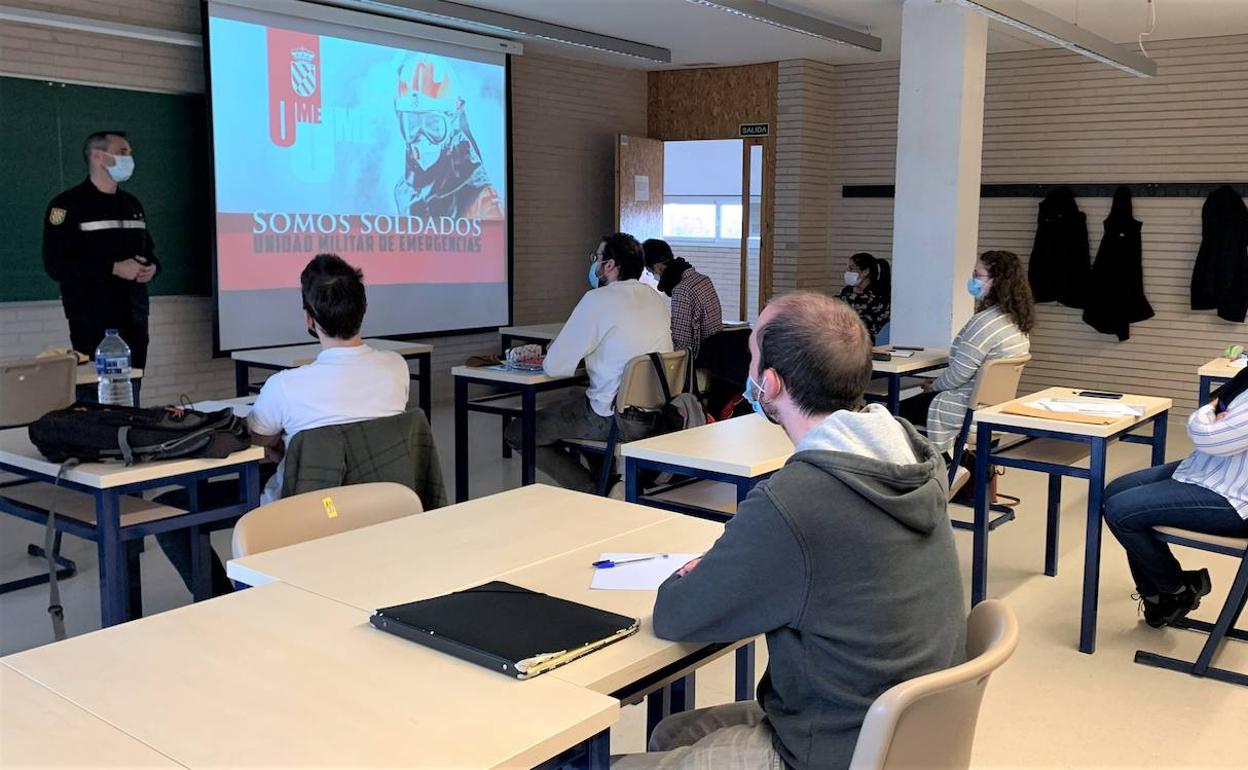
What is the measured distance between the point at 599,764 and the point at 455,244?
735cm

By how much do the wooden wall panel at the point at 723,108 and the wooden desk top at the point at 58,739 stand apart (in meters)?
8.93

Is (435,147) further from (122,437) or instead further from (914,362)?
(122,437)

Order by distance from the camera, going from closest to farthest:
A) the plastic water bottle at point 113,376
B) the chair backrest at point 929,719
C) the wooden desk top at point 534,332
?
the chair backrest at point 929,719, the plastic water bottle at point 113,376, the wooden desk top at point 534,332

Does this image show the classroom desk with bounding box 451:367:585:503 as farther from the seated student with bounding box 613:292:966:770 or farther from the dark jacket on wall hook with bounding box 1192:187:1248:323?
the dark jacket on wall hook with bounding box 1192:187:1248:323

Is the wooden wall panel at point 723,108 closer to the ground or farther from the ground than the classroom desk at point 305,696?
farther from the ground

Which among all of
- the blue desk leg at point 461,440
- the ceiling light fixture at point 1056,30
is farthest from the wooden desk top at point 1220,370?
the blue desk leg at point 461,440

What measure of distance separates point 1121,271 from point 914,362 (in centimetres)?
361

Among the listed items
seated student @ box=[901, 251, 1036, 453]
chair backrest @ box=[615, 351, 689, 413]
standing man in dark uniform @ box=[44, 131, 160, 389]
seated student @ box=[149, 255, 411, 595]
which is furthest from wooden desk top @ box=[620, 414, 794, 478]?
standing man in dark uniform @ box=[44, 131, 160, 389]

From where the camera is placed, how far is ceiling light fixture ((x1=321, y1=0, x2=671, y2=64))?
6.83m

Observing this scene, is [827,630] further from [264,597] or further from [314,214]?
[314,214]

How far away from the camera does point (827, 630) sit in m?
1.66

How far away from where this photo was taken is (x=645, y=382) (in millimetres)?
4965

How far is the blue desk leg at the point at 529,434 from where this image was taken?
511 centimetres

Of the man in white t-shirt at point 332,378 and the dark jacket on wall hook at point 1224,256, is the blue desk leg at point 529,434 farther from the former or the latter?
the dark jacket on wall hook at point 1224,256
